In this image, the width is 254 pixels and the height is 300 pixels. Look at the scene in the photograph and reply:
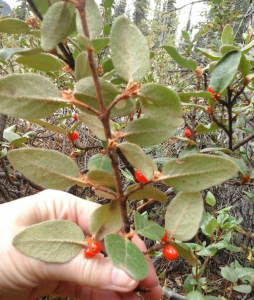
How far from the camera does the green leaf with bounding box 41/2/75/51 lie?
0.54 metres

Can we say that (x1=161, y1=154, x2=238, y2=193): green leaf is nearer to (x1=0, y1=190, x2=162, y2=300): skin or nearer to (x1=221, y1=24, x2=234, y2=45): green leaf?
(x1=0, y1=190, x2=162, y2=300): skin

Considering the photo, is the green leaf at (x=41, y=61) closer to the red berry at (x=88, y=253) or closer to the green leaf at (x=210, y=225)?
the red berry at (x=88, y=253)

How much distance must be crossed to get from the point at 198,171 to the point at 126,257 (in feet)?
0.82

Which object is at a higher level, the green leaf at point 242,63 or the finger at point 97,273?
the green leaf at point 242,63

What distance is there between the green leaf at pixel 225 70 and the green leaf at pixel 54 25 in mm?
483

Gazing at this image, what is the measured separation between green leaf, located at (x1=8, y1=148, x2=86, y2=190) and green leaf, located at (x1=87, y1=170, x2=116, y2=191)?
1.3 inches

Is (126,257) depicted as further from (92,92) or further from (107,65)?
(107,65)

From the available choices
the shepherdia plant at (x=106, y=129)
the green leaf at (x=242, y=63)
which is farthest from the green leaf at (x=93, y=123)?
the green leaf at (x=242, y=63)

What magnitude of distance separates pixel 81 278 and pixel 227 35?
43.9 inches

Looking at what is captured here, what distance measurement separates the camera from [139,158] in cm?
60

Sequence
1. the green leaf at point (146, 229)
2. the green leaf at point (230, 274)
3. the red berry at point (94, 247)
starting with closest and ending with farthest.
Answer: the green leaf at point (146, 229) → the red berry at point (94, 247) → the green leaf at point (230, 274)

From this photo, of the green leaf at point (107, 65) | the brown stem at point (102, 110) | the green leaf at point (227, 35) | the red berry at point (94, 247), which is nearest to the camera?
the brown stem at point (102, 110)

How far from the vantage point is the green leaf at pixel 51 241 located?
68cm

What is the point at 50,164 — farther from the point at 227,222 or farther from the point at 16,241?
the point at 227,222
